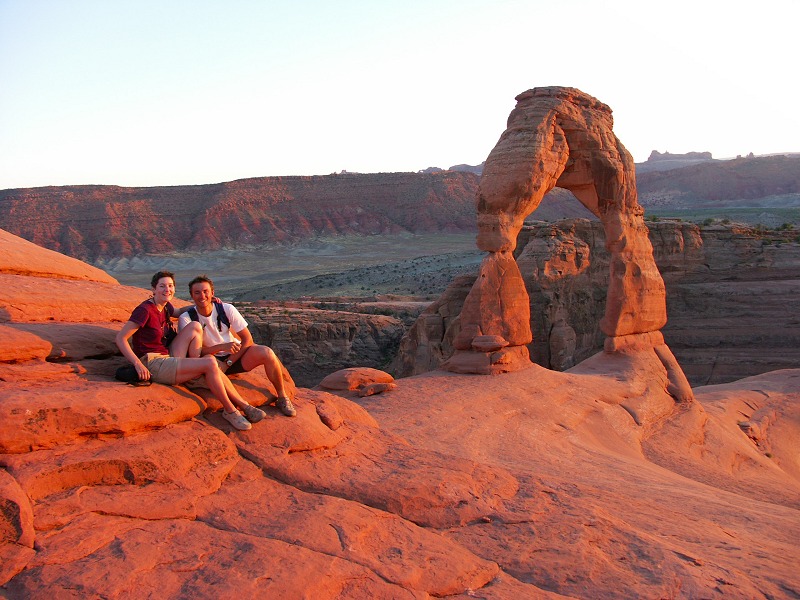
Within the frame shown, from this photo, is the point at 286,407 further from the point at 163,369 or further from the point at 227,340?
the point at 163,369

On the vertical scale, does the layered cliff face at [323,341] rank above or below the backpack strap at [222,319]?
below

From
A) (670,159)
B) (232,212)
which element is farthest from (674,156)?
(232,212)

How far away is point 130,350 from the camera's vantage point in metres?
5.21

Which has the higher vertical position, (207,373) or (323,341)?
(207,373)

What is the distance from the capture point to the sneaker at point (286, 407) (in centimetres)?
571

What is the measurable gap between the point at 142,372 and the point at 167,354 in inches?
22.8

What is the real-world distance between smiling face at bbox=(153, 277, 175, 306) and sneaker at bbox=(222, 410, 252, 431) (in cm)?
106

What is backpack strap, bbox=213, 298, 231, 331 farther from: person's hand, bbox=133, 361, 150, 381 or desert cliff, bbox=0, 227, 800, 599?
person's hand, bbox=133, 361, 150, 381

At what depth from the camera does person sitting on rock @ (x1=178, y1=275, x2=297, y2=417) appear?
579 centimetres

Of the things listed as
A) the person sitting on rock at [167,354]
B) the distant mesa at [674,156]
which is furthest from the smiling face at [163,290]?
the distant mesa at [674,156]

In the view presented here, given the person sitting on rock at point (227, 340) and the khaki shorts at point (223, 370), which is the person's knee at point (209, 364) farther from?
the person sitting on rock at point (227, 340)

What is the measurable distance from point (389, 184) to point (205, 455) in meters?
75.1

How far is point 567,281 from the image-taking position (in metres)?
20.5

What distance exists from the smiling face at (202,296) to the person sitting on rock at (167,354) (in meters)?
0.19
